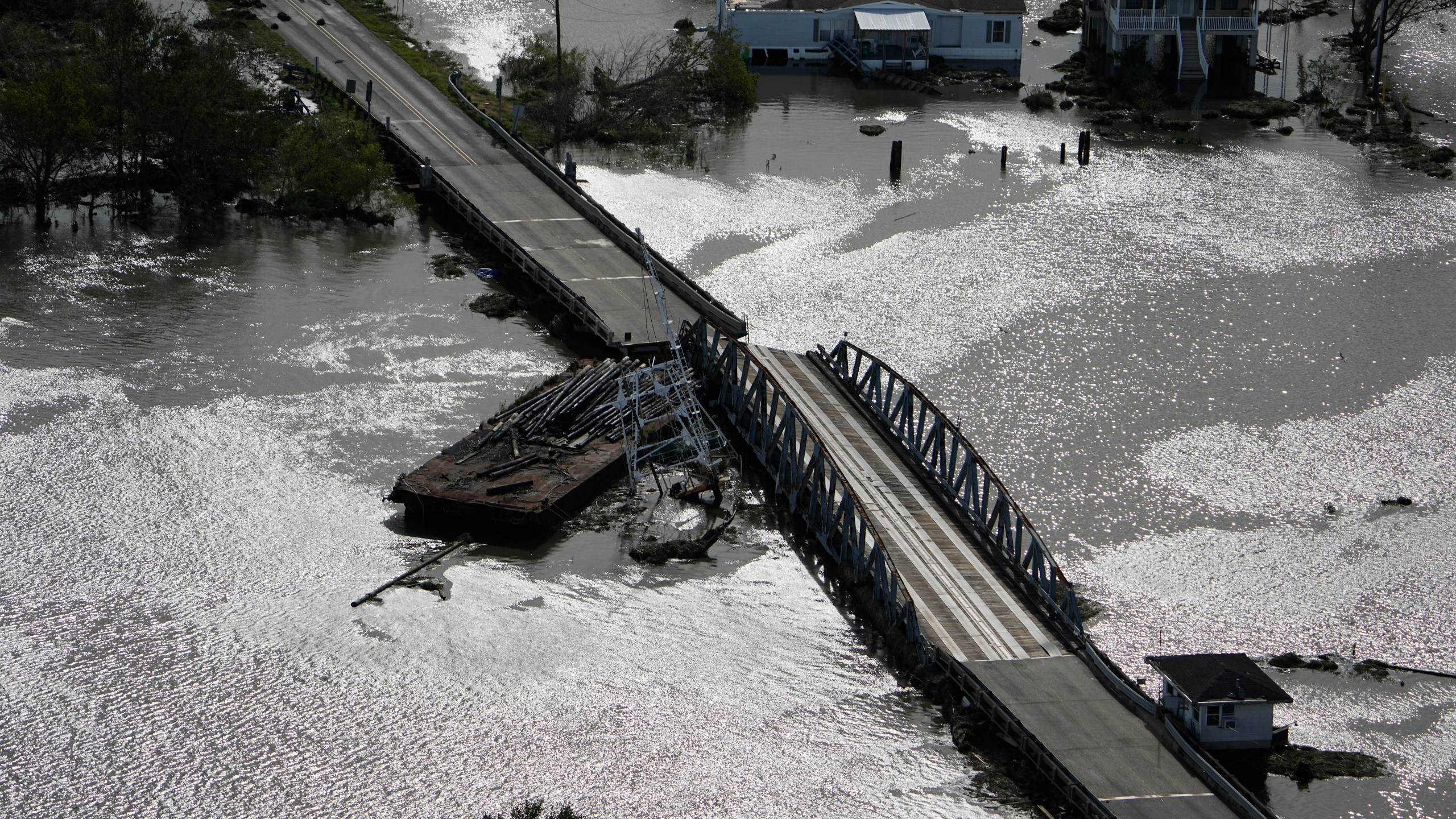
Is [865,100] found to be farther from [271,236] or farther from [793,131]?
[271,236]

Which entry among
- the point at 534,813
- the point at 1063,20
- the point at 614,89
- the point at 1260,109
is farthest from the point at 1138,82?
the point at 534,813

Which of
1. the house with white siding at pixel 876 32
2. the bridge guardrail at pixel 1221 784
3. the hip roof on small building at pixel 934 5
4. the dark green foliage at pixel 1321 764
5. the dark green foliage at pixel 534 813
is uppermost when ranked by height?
the hip roof on small building at pixel 934 5

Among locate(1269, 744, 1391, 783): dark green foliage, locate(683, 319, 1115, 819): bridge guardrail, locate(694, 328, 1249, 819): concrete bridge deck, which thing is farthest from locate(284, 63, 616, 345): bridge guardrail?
locate(1269, 744, 1391, 783): dark green foliage

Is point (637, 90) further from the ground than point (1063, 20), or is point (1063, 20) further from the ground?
point (1063, 20)

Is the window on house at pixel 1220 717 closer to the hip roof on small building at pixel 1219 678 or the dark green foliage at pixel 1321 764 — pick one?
the hip roof on small building at pixel 1219 678

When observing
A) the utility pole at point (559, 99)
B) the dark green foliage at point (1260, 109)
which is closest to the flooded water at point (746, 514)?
the utility pole at point (559, 99)

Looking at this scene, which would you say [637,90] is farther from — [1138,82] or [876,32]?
[1138,82]
